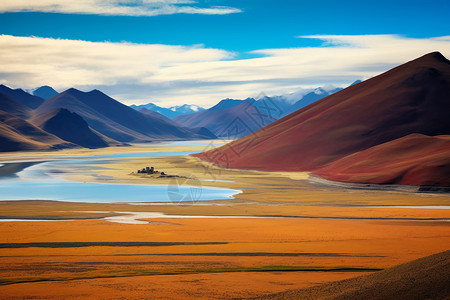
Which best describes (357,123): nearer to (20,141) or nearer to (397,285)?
(397,285)

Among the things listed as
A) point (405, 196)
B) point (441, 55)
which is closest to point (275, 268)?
point (405, 196)

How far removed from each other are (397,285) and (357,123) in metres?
92.7

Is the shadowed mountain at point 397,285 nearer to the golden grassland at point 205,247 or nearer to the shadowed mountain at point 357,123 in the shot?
the golden grassland at point 205,247

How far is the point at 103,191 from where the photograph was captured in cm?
5750

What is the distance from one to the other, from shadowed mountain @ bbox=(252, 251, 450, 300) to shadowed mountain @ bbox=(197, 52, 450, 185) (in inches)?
2898

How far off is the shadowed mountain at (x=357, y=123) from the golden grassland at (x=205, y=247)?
49597mm

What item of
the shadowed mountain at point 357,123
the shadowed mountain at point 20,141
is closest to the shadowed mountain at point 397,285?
the shadowed mountain at point 357,123

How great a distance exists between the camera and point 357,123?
342ft

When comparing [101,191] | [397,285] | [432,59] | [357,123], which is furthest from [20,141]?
A: [397,285]

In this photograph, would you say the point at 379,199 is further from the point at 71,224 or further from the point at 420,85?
the point at 420,85

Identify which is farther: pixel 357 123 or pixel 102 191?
pixel 357 123

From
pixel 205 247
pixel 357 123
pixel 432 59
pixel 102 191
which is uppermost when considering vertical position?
pixel 432 59

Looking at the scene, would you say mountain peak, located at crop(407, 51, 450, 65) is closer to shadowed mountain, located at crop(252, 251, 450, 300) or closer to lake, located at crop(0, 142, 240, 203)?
lake, located at crop(0, 142, 240, 203)

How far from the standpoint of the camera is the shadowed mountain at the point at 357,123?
97.6 meters
